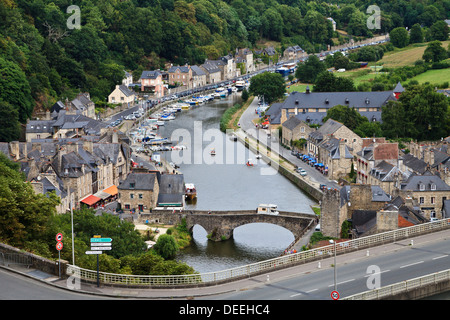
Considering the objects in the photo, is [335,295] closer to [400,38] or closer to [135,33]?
[135,33]

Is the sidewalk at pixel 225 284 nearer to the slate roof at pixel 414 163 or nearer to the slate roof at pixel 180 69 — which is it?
the slate roof at pixel 414 163

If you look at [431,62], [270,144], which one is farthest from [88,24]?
[431,62]

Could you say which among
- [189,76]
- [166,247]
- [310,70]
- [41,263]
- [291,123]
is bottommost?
[166,247]

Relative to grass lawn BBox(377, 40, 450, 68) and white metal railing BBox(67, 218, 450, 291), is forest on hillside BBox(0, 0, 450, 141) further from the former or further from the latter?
white metal railing BBox(67, 218, 450, 291)

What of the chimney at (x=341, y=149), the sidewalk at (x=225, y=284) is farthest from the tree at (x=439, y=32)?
the sidewalk at (x=225, y=284)

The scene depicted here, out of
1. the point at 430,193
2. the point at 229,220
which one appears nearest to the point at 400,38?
the point at 430,193

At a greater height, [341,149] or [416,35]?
[416,35]
